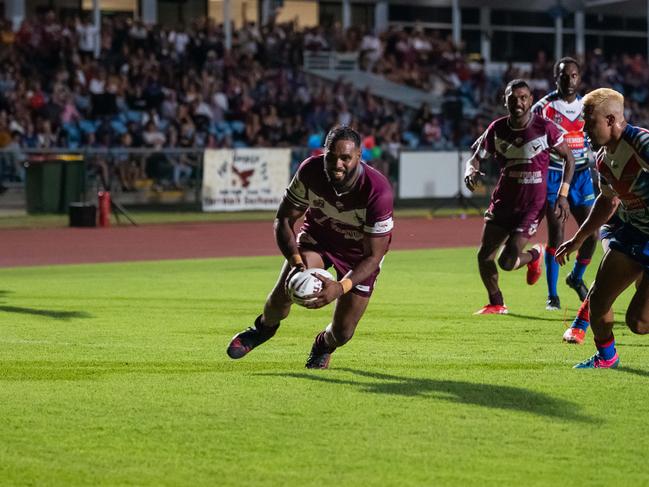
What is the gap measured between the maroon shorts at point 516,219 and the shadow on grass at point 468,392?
4224 millimetres

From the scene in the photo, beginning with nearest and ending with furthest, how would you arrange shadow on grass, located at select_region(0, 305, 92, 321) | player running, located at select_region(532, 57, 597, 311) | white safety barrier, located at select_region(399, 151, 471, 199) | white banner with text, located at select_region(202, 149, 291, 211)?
shadow on grass, located at select_region(0, 305, 92, 321), player running, located at select_region(532, 57, 597, 311), white banner with text, located at select_region(202, 149, 291, 211), white safety barrier, located at select_region(399, 151, 471, 199)

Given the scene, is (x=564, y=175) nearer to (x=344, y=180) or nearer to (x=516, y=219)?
(x=516, y=219)

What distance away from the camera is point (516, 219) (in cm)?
1307

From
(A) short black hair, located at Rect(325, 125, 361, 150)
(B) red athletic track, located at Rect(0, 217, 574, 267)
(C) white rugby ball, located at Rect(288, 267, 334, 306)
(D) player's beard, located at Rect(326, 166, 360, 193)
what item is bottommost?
(B) red athletic track, located at Rect(0, 217, 574, 267)

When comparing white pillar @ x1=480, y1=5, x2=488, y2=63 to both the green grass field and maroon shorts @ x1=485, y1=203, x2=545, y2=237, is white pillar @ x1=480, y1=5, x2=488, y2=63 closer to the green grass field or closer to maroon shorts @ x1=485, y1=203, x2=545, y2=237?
the green grass field

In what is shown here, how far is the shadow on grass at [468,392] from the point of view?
25.9 feet

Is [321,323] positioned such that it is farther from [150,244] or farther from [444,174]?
[444,174]

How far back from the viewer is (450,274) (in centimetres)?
1788

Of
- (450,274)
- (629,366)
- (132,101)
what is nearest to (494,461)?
(629,366)

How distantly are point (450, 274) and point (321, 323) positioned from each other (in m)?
5.74

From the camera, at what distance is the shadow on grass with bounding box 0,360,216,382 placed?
9125 millimetres

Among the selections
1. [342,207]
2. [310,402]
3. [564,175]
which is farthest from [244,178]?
[310,402]

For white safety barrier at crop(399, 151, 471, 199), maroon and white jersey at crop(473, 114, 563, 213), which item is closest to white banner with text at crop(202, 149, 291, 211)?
white safety barrier at crop(399, 151, 471, 199)

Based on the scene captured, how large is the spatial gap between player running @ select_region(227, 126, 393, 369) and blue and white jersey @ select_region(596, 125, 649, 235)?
1528mm
